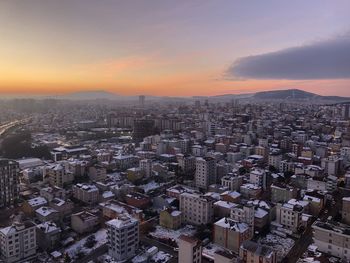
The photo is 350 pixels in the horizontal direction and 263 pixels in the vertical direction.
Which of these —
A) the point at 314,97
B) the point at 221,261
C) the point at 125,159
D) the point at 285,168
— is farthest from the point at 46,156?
the point at 314,97

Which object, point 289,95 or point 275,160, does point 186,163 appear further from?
point 289,95

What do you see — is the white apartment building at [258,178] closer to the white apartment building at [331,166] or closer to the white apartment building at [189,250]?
the white apartment building at [331,166]

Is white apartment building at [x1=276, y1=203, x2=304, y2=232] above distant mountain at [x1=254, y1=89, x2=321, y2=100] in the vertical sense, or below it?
below

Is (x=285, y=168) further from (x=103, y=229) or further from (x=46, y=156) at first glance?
(x=46, y=156)

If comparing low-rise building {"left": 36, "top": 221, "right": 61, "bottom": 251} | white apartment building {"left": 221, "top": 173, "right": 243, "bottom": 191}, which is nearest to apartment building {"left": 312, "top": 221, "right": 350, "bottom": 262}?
white apartment building {"left": 221, "top": 173, "right": 243, "bottom": 191}

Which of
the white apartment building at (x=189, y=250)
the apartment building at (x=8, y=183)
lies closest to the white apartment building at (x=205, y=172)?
the white apartment building at (x=189, y=250)

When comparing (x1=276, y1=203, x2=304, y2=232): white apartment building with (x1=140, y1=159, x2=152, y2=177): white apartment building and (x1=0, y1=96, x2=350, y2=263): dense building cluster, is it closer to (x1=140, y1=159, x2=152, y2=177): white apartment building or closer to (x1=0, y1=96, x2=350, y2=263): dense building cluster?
(x1=0, y1=96, x2=350, y2=263): dense building cluster
